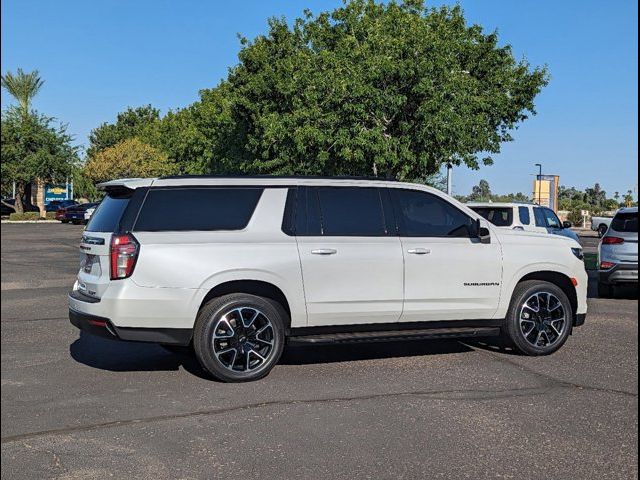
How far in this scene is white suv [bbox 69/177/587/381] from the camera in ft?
19.0

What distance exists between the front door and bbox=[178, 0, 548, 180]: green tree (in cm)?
1602

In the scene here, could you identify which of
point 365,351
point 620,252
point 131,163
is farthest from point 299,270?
point 131,163

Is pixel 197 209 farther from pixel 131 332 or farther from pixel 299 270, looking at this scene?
pixel 131 332

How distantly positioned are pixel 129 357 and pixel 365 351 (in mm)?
2440

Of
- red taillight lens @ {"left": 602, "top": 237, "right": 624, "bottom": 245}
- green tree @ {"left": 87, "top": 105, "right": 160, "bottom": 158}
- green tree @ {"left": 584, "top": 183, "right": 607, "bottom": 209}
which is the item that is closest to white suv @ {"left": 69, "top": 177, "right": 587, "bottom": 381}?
red taillight lens @ {"left": 602, "top": 237, "right": 624, "bottom": 245}

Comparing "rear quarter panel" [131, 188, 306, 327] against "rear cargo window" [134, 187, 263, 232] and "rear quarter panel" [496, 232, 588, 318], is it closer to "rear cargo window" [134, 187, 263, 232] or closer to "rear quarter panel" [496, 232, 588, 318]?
"rear cargo window" [134, 187, 263, 232]

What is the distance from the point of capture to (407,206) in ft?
22.8

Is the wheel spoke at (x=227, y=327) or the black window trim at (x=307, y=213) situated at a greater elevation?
the black window trim at (x=307, y=213)

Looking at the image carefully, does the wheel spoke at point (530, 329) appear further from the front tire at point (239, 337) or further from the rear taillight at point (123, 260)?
the rear taillight at point (123, 260)

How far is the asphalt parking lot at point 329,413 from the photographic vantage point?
4.02 meters

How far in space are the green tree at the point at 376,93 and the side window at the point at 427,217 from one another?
15.9 meters

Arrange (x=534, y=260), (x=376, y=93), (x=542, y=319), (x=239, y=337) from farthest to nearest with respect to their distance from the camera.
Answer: (x=376, y=93) < (x=542, y=319) < (x=534, y=260) < (x=239, y=337)

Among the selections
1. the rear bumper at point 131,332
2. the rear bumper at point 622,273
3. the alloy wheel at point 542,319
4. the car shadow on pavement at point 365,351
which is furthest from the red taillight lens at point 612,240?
the rear bumper at point 131,332

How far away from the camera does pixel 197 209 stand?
6137 millimetres
